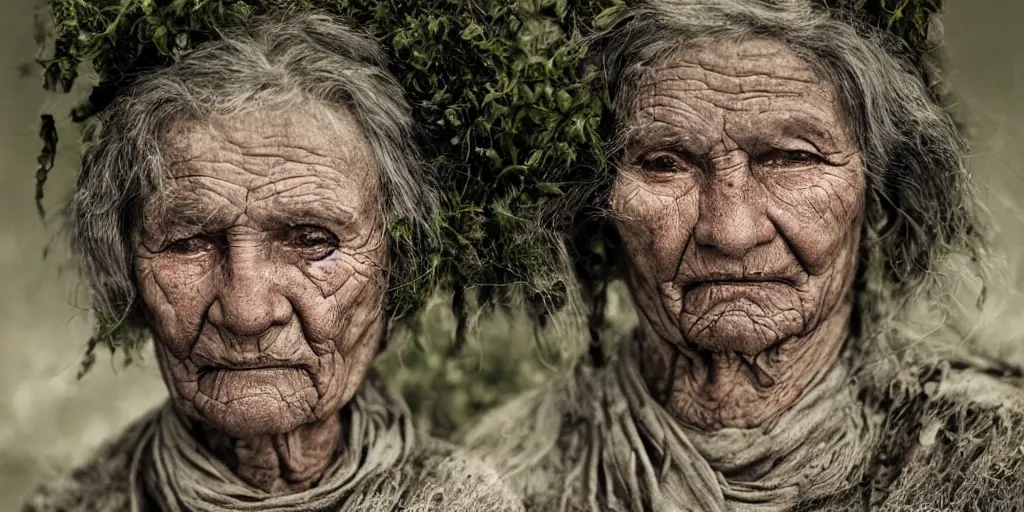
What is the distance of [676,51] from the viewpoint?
4.59 meters

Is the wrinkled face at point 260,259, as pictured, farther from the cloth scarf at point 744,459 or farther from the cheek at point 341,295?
the cloth scarf at point 744,459

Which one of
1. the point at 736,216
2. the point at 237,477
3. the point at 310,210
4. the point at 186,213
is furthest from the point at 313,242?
the point at 736,216

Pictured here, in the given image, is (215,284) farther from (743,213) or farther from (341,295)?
(743,213)

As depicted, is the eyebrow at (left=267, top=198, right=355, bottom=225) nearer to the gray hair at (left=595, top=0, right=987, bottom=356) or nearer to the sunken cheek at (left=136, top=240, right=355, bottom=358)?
the sunken cheek at (left=136, top=240, right=355, bottom=358)

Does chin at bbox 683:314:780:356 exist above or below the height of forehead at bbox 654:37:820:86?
below

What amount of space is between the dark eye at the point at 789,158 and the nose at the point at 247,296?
58.2 inches

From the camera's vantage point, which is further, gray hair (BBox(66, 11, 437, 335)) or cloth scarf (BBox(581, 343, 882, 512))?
cloth scarf (BBox(581, 343, 882, 512))

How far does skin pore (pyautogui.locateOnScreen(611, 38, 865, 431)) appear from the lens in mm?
4508

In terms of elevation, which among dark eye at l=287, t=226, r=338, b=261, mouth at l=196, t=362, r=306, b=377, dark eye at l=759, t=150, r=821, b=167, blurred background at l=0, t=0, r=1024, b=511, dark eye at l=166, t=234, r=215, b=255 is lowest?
blurred background at l=0, t=0, r=1024, b=511

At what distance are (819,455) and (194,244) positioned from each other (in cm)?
197

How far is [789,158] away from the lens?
4551 mm

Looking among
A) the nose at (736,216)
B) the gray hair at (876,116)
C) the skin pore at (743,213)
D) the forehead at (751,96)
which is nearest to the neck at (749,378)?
the skin pore at (743,213)

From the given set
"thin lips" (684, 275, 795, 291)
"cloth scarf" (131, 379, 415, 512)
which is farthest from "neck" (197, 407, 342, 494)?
"thin lips" (684, 275, 795, 291)

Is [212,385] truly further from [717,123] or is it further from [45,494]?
[717,123]
